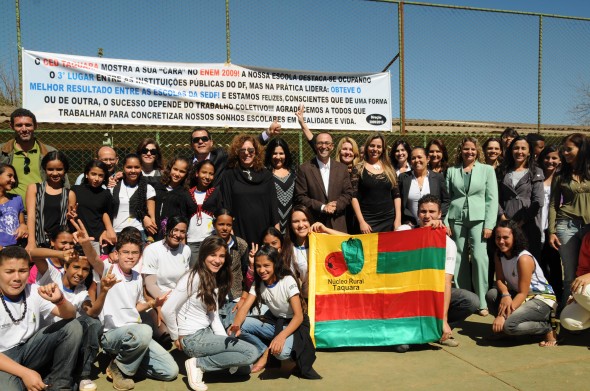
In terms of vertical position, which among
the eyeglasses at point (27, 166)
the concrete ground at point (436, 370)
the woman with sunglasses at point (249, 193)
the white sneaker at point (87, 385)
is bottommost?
the concrete ground at point (436, 370)

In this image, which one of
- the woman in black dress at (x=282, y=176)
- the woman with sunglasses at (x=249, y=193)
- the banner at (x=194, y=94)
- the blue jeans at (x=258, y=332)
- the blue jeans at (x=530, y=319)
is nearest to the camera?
the blue jeans at (x=258, y=332)

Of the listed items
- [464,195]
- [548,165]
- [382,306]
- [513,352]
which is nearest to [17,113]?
[382,306]

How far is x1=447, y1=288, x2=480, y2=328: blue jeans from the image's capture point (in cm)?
470

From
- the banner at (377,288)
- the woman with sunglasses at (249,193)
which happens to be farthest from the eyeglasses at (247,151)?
the banner at (377,288)

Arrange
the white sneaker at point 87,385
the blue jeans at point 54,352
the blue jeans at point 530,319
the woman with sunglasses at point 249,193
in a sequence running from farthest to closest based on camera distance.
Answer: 1. the woman with sunglasses at point 249,193
2. the blue jeans at point 530,319
3. the white sneaker at point 87,385
4. the blue jeans at point 54,352

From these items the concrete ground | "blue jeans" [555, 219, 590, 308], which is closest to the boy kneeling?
the concrete ground

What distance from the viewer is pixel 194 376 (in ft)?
12.1

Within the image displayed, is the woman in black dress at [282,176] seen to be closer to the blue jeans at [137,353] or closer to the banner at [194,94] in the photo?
the blue jeans at [137,353]

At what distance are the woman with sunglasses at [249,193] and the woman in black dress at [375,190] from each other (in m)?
0.91

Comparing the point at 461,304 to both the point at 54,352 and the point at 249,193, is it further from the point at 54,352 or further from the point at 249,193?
the point at 54,352

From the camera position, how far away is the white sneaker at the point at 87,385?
3.62 meters

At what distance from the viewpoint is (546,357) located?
165 inches

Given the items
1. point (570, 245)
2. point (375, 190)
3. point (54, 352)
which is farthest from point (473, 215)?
point (54, 352)

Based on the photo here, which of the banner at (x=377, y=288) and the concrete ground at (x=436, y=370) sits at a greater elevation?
the banner at (x=377, y=288)
